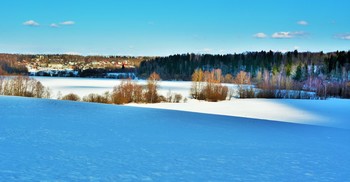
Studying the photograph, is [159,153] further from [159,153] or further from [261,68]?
[261,68]

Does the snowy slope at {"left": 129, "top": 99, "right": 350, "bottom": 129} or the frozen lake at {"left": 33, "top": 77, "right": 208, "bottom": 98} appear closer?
the snowy slope at {"left": 129, "top": 99, "right": 350, "bottom": 129}

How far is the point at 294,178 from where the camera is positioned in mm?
6285

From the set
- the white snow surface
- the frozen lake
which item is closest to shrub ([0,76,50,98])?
the frozen lake

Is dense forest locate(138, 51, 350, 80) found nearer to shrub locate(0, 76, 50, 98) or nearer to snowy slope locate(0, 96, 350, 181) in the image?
shrub locate(0, 76, 50, 98)

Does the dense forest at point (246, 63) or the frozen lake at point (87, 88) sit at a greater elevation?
the dense forest at point (246, 63)

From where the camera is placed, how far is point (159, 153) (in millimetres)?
8000

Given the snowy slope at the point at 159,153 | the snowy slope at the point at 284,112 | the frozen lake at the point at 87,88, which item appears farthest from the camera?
the frozen lake at the point at 87,88

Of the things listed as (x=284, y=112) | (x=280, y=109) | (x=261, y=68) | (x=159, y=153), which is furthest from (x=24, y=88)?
(x=261, y=68)

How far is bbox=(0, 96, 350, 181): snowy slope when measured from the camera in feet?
20.5

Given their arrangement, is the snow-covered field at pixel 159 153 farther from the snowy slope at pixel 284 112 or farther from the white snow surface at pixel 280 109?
the white snow surface at pixel 280 109

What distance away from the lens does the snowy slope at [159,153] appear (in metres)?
6.23

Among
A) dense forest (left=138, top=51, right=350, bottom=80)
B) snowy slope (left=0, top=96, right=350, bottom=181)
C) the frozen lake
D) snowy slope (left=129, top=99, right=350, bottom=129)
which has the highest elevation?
dense forest (left=138, top=51, right=350, bottom=80)

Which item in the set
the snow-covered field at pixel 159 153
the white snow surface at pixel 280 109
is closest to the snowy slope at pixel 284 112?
the white snow surface at pixel 280 109

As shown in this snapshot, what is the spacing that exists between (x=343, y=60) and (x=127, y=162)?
82794 millimetres
